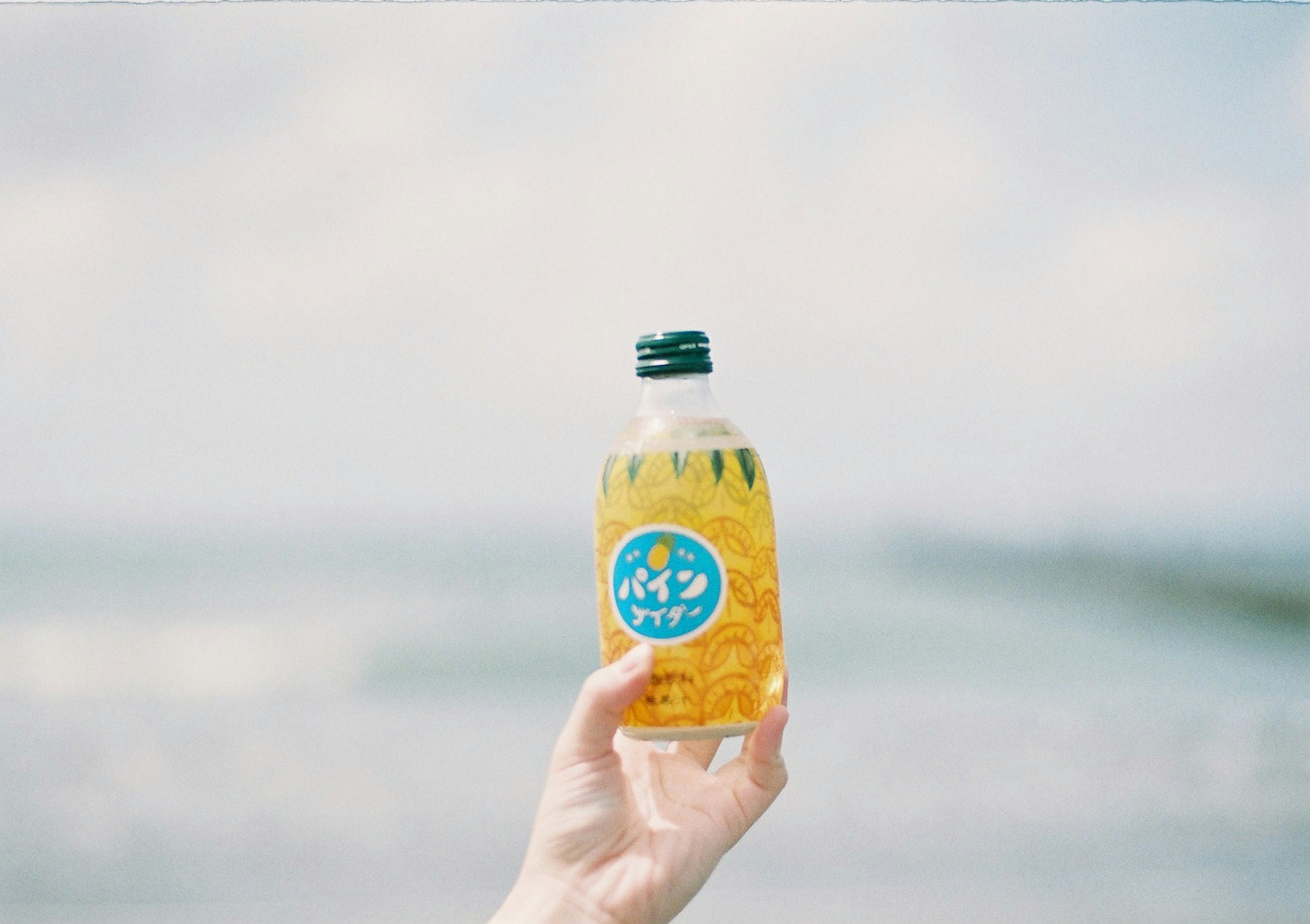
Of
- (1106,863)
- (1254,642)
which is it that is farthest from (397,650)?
(1254,642)

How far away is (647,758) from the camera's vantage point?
1.42m

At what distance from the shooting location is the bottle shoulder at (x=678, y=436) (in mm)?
1283

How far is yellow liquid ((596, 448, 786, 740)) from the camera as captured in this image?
124 cm

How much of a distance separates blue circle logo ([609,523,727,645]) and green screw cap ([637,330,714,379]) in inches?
6.7

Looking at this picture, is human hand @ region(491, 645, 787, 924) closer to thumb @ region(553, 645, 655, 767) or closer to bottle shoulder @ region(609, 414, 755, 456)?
thumb @ region(553, 645, 655, 767)

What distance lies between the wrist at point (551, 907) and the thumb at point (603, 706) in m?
0.13

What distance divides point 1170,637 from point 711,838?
720 centimetres

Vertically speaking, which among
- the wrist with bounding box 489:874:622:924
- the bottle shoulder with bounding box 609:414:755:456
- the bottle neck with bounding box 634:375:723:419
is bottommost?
the wrist with bounding box 489:874:622:924

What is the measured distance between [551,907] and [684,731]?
227 mm

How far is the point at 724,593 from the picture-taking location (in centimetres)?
124

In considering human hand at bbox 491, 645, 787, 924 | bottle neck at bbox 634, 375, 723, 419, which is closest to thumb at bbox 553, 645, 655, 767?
human hand at bbox 491, 645, 787, 924

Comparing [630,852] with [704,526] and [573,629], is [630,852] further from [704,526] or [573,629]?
[573,629]

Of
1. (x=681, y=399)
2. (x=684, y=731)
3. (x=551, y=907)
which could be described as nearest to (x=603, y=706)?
(x=684, y=731)

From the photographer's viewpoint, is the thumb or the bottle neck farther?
the bottle neck
